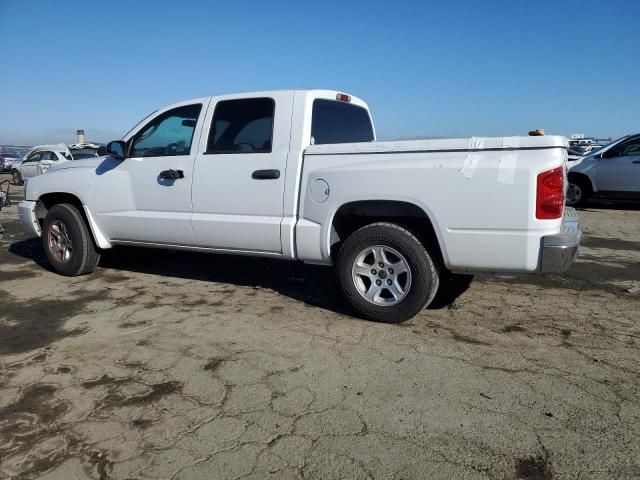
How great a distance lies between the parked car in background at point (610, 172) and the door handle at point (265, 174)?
9.10 m

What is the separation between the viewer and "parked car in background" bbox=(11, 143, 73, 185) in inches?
802

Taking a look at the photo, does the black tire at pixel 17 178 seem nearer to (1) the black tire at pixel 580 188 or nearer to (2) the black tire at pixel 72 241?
(2) the black tire at pixel 72 241

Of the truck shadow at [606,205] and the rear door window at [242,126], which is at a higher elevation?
the rear door window at [242,126]

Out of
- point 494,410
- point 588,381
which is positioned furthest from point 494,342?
point 494,410

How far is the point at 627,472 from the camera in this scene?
2240mm

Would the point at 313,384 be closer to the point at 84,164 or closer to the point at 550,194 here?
the point at 550,194

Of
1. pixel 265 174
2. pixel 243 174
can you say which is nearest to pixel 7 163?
pixel 243 174

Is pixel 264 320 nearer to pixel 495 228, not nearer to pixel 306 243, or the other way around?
pixel 306 243

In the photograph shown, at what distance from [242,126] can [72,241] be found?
252cm

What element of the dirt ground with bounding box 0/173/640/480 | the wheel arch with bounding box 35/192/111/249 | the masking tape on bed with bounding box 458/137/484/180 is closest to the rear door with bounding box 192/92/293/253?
the dirt ground with bounding box 0/173/640/480

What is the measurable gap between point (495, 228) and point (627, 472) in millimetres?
1744

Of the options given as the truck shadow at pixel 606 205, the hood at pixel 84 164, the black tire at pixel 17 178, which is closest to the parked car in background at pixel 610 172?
the truck shadow at pixel 606 205

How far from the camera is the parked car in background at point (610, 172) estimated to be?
10.4m

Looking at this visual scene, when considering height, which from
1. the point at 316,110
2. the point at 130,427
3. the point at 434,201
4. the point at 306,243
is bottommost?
the point at 130,427
